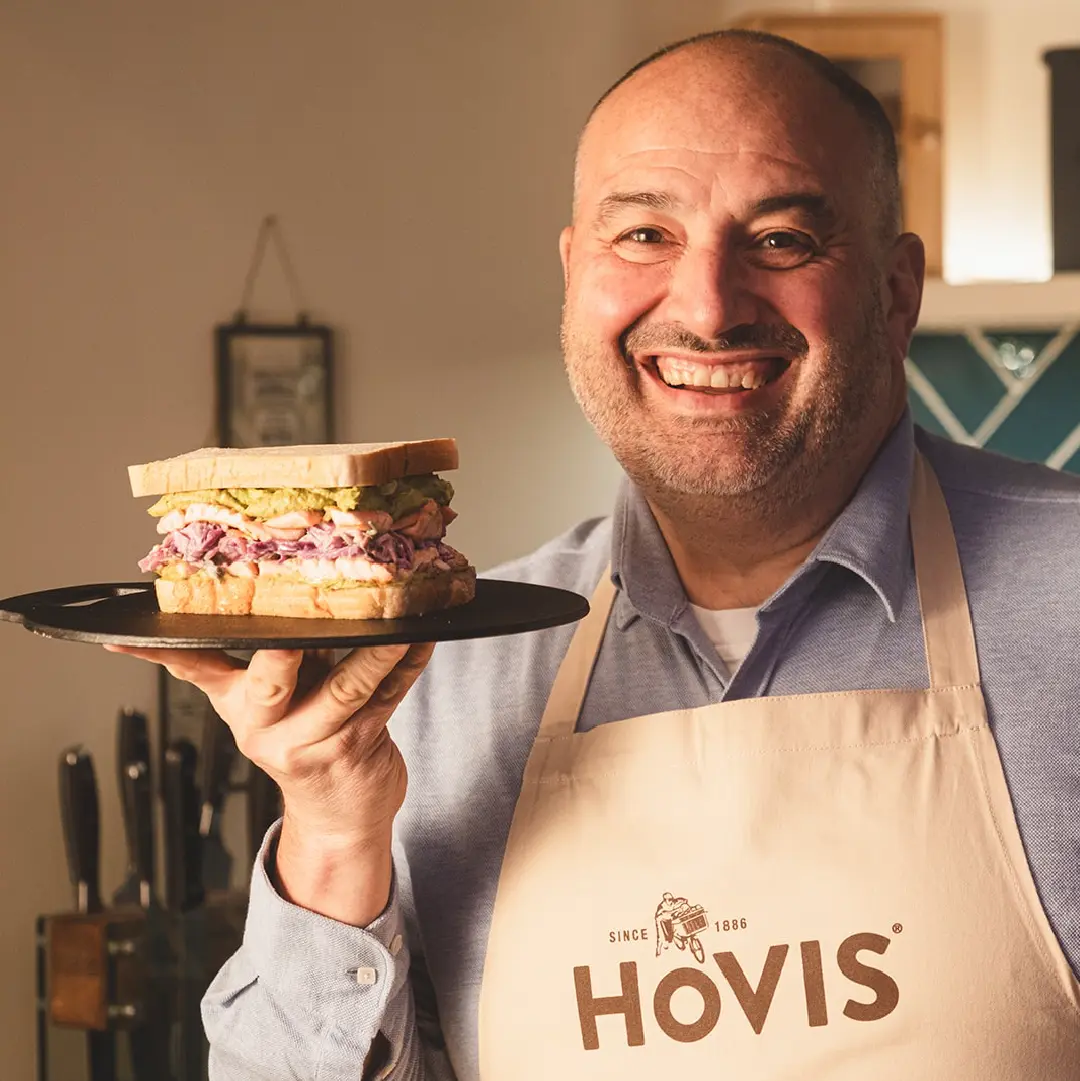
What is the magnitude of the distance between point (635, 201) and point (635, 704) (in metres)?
0.52

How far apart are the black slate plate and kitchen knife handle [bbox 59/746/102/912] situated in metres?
0.97

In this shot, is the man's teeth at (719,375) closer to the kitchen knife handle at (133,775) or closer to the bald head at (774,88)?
the bald head at (774,88)

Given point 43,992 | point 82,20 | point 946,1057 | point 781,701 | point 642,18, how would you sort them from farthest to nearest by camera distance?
1. point 642,18
2. point 82,20
3. point 43,992
4. point 781,701
5. point 946,1057

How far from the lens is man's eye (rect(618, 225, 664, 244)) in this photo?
4.52ft

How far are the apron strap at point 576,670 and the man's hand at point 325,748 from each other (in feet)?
0.68

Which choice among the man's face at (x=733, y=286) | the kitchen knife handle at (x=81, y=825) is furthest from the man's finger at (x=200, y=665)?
the kitchen knife handle at (x=81, y=825)

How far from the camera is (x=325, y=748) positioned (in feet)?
3.76

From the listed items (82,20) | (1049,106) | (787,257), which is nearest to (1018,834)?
(787,257)

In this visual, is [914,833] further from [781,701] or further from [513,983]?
[513,983]

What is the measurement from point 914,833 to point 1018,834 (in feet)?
0.31

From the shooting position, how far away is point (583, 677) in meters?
1.43

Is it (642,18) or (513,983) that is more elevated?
(642,18)

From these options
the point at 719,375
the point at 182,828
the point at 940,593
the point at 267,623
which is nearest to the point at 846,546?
the point at 940,593

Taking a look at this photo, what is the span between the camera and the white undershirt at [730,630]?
1417 millimetres
